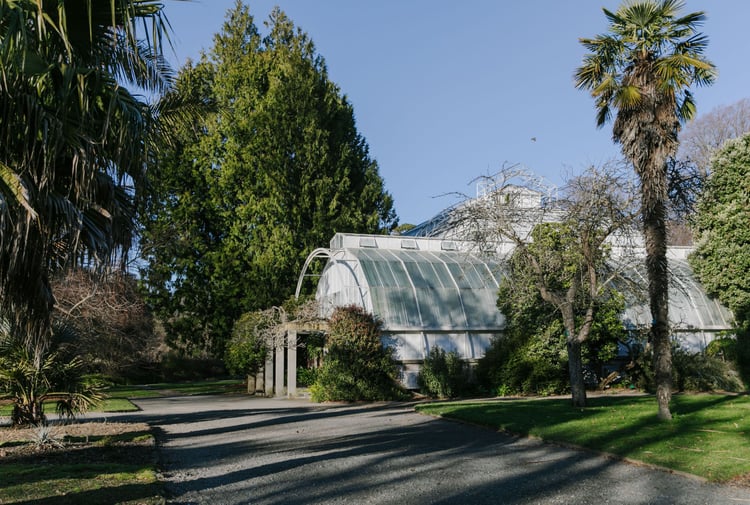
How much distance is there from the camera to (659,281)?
42.0 feet

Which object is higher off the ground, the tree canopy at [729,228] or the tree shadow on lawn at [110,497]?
the tree canopy at [729,228]

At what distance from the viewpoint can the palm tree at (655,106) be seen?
12727 mm

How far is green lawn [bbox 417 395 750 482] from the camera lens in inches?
346

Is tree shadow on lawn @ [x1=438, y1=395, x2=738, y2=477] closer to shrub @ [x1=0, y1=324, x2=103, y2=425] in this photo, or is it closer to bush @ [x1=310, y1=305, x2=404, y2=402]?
bush @ [x1=310, y1=305, x2=404, y2=402]

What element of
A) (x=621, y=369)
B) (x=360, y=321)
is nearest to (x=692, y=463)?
(x=360, y=321)

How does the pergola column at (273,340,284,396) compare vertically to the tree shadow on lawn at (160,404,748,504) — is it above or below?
above

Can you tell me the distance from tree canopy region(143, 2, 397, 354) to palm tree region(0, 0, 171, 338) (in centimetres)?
2181

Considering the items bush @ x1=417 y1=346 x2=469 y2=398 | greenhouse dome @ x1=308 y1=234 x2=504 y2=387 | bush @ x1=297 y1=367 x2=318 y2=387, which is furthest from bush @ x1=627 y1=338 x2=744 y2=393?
bush @ x1=297 y1=367 x2=318 y2=387

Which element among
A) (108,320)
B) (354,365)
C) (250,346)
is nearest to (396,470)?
(354,365)

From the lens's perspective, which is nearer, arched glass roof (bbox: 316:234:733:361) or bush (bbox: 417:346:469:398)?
bush (bbox: 417:346:469:398)

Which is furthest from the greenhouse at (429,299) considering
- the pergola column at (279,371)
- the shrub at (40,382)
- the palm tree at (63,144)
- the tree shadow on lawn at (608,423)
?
the palm tree at (63,144)

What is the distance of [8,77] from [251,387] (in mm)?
23268

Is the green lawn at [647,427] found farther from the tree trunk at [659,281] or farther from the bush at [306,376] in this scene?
the bush at [306,376]

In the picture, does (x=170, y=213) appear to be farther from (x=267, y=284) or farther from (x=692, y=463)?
(x=692, y=463)
